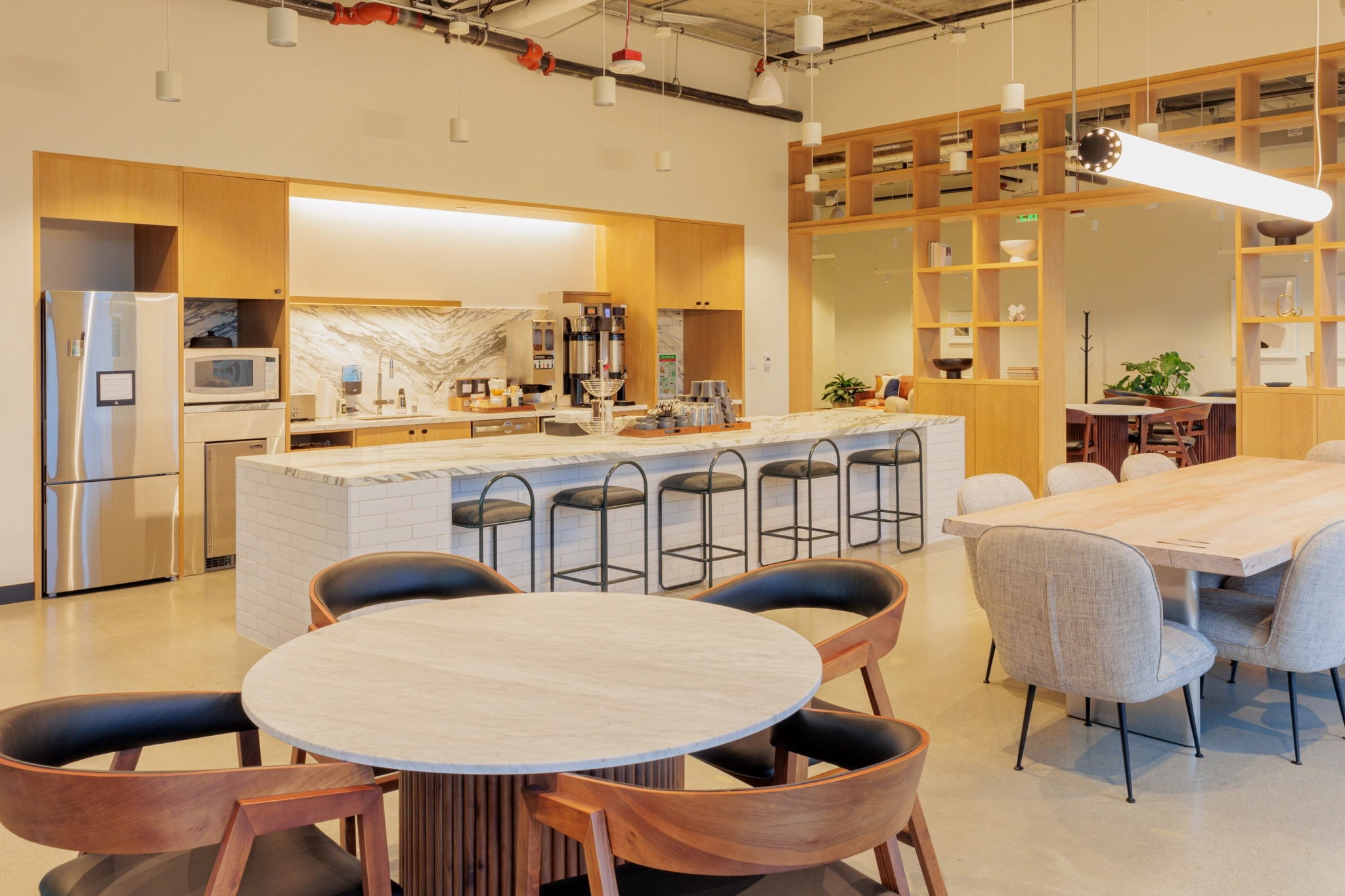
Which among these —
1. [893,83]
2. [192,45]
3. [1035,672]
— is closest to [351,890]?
[1035,672]

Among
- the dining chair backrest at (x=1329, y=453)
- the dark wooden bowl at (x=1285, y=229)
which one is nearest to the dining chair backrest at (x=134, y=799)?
the dining chair backrest at (x=1329, y=453)

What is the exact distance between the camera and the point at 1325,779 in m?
3.30

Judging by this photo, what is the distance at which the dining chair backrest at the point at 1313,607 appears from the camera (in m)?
3.19

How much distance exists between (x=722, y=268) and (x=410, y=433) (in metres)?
3.47

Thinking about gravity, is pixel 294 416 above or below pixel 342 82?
below

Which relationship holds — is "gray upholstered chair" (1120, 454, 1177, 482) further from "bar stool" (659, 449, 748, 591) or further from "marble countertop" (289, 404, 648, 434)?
"marble countertop" (289, 404, 648, 434)

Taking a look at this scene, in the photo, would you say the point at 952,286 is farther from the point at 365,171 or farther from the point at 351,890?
the point at 351,890

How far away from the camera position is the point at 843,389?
15812 millimetres

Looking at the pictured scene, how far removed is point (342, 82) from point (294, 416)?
224 cm

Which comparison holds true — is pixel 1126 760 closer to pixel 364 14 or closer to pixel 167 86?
pixel 167 86

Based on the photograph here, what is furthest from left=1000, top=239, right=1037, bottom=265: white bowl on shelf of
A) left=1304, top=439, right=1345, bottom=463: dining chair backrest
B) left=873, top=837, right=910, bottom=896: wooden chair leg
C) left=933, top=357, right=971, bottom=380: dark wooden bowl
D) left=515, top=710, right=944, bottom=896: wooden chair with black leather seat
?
left=515, top=710, right=944, bottom=896: wooden chair with black leather seat

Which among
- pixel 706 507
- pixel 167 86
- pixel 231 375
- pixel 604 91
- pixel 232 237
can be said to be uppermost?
pixel 604 91

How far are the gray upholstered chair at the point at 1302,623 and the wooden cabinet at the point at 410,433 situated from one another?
16.1 feet

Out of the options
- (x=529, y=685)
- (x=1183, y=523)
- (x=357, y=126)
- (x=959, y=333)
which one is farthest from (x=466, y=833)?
(x=959, y=333)
